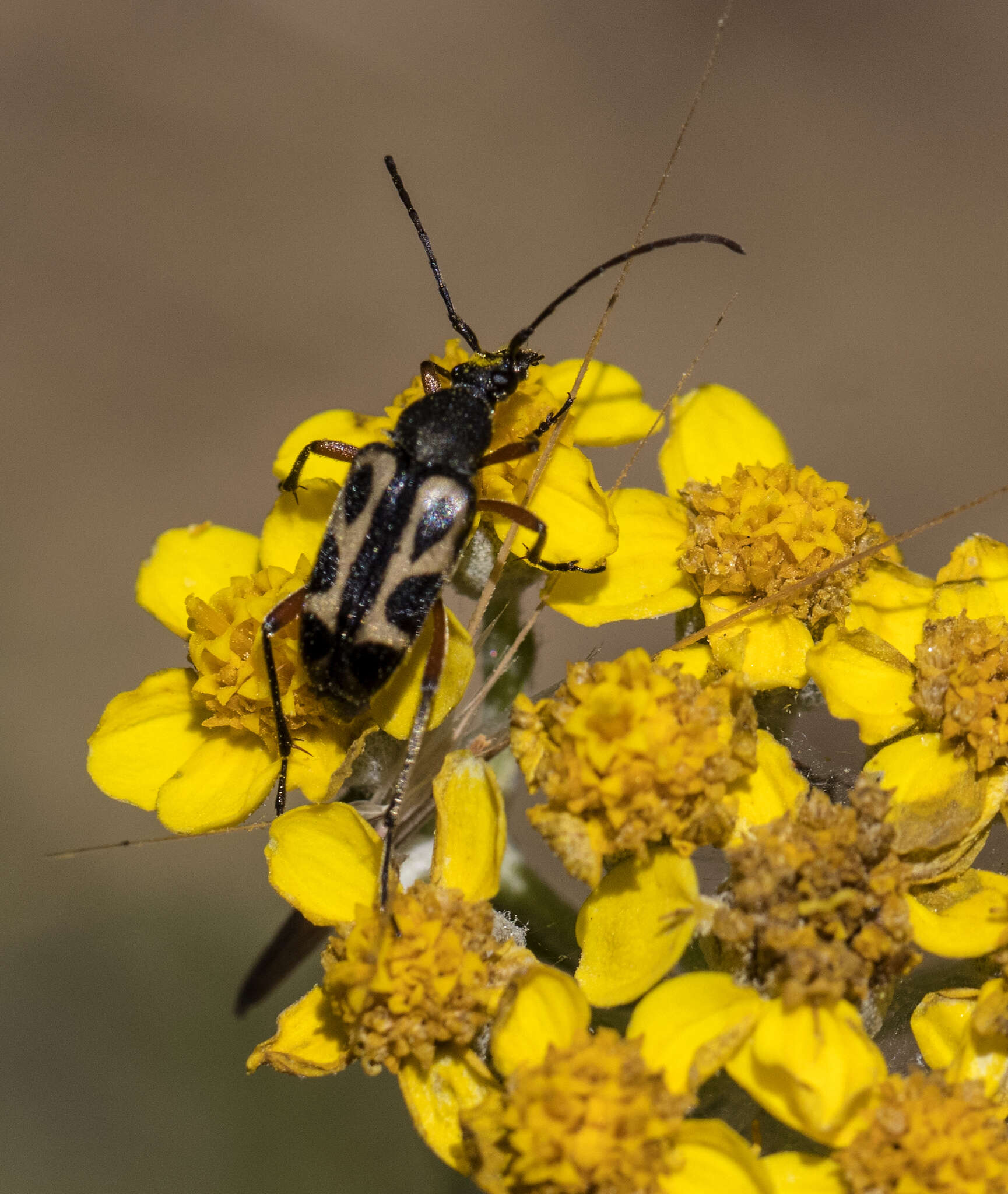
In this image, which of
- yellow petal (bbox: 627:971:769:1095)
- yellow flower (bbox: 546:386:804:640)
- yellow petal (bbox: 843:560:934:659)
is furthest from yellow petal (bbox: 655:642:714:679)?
yellow petal (bbox: 627:971:769:1095)

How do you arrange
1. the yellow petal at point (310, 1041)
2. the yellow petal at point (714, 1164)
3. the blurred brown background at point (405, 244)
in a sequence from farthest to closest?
the blurred brown background at point (405, 244), the yellow petal at point (310, 1041), the yellow petal at point (714, 1164)

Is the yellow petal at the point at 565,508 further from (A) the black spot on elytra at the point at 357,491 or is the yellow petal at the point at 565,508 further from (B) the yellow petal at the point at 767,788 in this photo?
(B) the yellow petal at the point at 767,788

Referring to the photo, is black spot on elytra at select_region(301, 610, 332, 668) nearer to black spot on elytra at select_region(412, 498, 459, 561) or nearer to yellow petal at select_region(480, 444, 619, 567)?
black spot on elytra at select_region(412, 498, 459, 561)

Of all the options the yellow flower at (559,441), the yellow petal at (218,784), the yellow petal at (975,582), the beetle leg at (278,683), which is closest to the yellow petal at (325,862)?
the beetle leg at (278,683)

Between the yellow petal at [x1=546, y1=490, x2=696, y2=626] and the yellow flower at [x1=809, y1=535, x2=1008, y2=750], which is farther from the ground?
the yellow petal at [x1=546, y1=490, x2=696, y2=626]

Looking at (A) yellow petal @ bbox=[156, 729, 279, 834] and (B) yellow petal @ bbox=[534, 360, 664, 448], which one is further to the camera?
(B) yellow petal @ bbox=[534, 360, 664, 448]

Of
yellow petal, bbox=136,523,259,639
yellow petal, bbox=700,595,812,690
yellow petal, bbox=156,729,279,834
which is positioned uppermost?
yellow petal, bbox=136,523,259,639
